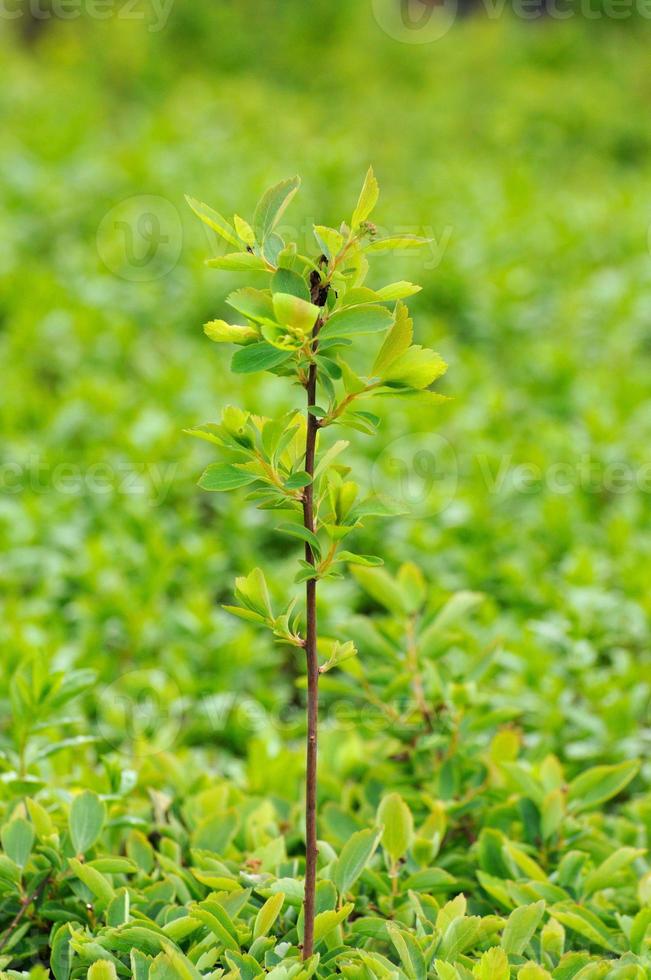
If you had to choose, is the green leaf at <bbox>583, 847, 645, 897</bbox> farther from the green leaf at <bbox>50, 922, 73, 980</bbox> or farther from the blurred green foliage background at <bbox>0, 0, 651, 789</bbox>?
the green leaf at <bbox>50, 922, 73, 980</bbox>

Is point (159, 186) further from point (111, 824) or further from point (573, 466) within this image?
point (111, 824)

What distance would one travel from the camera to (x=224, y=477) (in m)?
1.26

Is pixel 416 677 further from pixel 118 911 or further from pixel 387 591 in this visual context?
pixel 118 911

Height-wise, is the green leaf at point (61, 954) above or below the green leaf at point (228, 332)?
below

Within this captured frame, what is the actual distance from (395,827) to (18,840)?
522mm

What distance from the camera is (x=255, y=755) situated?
212cm

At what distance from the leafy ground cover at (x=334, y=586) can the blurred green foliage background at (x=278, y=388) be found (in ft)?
0.05

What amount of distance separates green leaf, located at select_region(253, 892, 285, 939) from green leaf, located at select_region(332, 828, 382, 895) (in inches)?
5.1

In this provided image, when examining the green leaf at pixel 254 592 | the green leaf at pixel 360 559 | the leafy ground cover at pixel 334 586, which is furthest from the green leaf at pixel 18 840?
the green leaf at pixel 360 559

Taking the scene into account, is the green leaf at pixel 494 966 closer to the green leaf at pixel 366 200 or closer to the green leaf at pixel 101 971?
the green leaf at pixel 101 971

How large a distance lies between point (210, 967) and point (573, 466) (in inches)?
95.5

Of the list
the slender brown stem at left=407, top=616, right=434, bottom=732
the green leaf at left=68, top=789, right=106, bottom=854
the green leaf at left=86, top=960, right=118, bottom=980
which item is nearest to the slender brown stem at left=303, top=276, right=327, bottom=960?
the green leaf at left=86, top=960, right=118, bottom=980

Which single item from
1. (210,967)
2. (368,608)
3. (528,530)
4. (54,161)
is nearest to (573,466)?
(528,530)

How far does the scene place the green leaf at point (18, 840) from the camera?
58.5 inches
